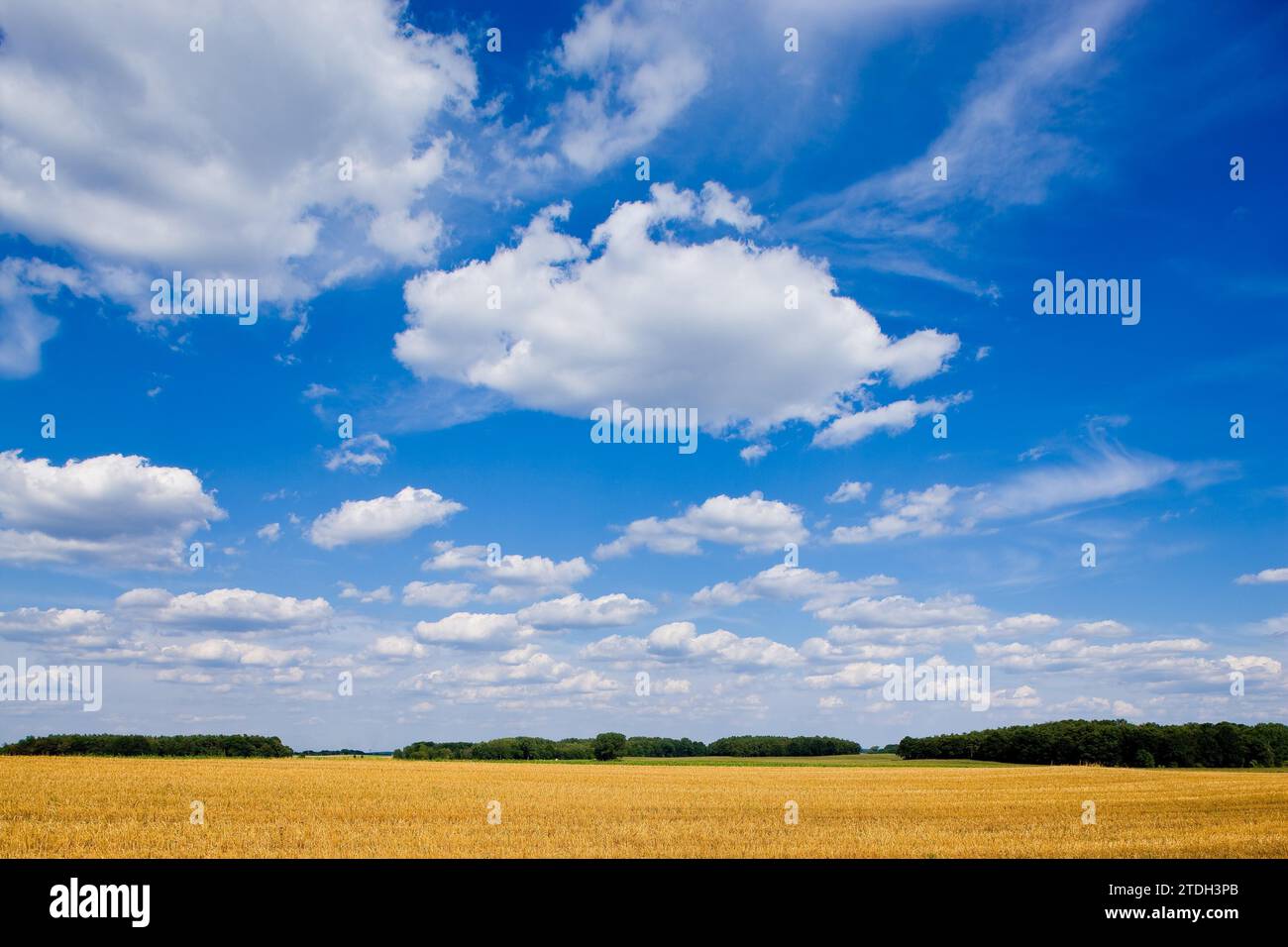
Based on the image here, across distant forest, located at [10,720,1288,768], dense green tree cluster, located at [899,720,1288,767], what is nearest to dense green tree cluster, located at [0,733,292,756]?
distant forest, located at [10,720,1288,768]

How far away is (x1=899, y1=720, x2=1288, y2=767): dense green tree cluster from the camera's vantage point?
101125 mm

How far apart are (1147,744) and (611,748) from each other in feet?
233

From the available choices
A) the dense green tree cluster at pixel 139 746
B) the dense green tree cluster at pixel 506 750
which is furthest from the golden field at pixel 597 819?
the dense green tree cluster at pixel 506 750

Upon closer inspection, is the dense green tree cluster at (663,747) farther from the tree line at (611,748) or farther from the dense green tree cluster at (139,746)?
the dense green tree cluster at (139,746)

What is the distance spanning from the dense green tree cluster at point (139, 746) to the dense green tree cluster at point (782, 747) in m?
81.0

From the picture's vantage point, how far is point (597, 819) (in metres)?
30.0

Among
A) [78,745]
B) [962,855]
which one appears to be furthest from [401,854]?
[78,745]

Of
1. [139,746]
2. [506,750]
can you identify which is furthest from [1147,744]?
[139,746]

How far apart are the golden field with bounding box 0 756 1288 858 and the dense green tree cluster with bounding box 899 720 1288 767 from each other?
61798mm

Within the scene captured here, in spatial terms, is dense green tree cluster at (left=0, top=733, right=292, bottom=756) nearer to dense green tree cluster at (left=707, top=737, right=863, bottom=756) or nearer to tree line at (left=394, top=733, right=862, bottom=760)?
tree line at (left=394, top=733, right=862, bottom=760)

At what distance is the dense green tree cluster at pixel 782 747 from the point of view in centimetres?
14888

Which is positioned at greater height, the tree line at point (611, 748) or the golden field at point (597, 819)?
the golden field at point (597, 819)
